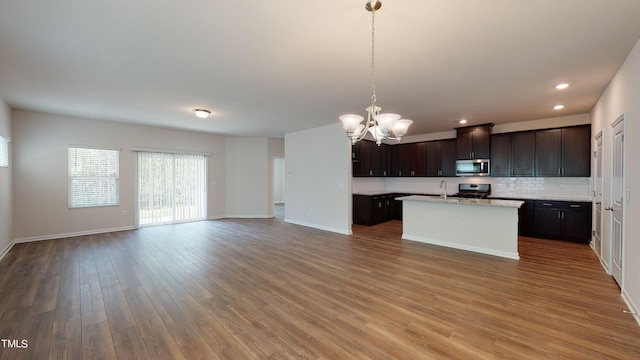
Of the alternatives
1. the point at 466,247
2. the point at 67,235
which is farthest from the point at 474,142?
the point at 67,235

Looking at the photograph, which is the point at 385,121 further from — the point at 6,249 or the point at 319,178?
the point at 6,249

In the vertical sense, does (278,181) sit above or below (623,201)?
above

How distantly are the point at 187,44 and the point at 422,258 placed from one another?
4.25m

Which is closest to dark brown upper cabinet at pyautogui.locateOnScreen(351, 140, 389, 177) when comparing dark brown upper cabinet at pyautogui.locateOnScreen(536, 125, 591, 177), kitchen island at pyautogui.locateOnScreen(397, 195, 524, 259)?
kitchen island at pyautogui.locateOnScreen(397, 195, 524, 259)

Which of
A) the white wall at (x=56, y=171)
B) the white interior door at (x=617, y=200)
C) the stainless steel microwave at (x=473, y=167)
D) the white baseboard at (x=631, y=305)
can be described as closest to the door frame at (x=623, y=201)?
the white interior door at (x=617, y=200)

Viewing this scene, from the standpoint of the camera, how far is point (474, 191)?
6609mm

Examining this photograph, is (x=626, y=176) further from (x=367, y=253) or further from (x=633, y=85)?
(x=367, y=253)

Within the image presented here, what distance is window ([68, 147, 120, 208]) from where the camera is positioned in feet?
18.2

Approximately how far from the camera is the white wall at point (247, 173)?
8.09 m

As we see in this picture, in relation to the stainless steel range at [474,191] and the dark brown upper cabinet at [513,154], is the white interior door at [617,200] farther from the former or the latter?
the stainless steel range at [474,191]

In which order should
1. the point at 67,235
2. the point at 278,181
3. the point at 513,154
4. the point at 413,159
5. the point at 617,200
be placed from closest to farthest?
1. the point at 617,200
2. the point at 67,235
3. the point at 513,154
4. the point at 413,159
5. the point at 278,181

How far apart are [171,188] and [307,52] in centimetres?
613

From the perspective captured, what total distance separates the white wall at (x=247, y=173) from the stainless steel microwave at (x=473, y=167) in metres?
5.56

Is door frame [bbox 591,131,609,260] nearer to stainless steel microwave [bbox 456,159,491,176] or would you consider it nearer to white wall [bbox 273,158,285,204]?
stainless steel microwave [bbox 456,159,491,176]
